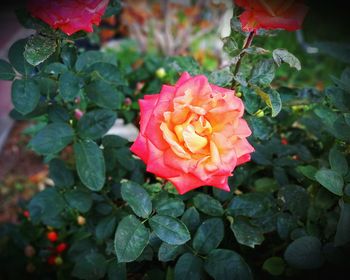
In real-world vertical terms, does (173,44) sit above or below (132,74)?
below

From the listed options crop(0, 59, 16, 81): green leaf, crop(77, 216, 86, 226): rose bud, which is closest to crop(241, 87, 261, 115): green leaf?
crop(0, 59, 16, 81): green leaf

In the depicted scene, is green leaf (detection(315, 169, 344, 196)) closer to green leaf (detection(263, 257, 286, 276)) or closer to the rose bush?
the rose bush

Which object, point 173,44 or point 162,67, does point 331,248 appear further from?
point 173,44

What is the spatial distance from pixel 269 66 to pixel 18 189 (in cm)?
151

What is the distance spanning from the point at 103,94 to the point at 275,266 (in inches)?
19.2

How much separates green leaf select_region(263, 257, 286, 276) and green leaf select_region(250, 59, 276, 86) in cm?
35

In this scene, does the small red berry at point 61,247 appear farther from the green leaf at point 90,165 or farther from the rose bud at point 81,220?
the green leaf at point 90,165

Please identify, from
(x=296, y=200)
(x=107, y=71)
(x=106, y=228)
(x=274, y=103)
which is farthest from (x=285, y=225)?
(x=107, y=71)

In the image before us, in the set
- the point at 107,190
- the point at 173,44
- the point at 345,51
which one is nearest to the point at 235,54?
the point at 345,51

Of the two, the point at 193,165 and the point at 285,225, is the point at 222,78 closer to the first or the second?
the point at 193,165

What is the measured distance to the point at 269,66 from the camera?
66cm

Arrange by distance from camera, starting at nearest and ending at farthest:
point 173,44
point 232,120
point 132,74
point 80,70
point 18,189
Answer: point 232,120 → point 80,70 → point 132,74 → point 18,189 → point 173,44

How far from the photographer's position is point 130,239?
23.1 inches

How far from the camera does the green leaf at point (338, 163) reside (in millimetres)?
656
